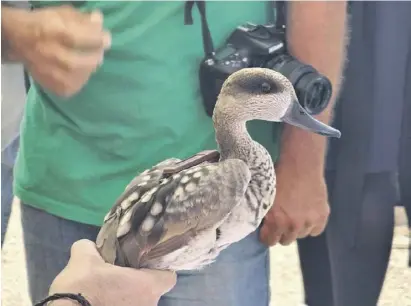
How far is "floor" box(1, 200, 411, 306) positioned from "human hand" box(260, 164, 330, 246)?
4cm

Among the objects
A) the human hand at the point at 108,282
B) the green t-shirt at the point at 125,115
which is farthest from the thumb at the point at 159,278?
the green t-shirt at the point at 125,115

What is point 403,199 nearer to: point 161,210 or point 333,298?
point 333,298

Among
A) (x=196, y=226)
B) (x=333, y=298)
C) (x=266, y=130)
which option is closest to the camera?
(x=196, y=226)

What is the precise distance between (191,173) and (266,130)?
0.12 meters

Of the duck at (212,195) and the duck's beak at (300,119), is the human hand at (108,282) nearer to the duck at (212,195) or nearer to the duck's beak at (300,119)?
the duck at (212,195)

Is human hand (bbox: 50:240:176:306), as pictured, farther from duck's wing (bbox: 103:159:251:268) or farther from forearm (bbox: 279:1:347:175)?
forearm (bbox: 279:1:347:175)

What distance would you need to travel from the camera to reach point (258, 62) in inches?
17.5

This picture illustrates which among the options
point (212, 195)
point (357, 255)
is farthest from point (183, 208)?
point (357, 255)

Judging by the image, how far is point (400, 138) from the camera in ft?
1.73

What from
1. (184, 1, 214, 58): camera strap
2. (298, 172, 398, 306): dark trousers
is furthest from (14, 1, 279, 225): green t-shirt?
(298, 172, 398, 306): dark trousers

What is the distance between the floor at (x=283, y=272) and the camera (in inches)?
21.1

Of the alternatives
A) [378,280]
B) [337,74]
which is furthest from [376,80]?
[378,280]

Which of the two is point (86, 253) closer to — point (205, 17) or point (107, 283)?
point (107, 283)

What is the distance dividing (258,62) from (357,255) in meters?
0.22
